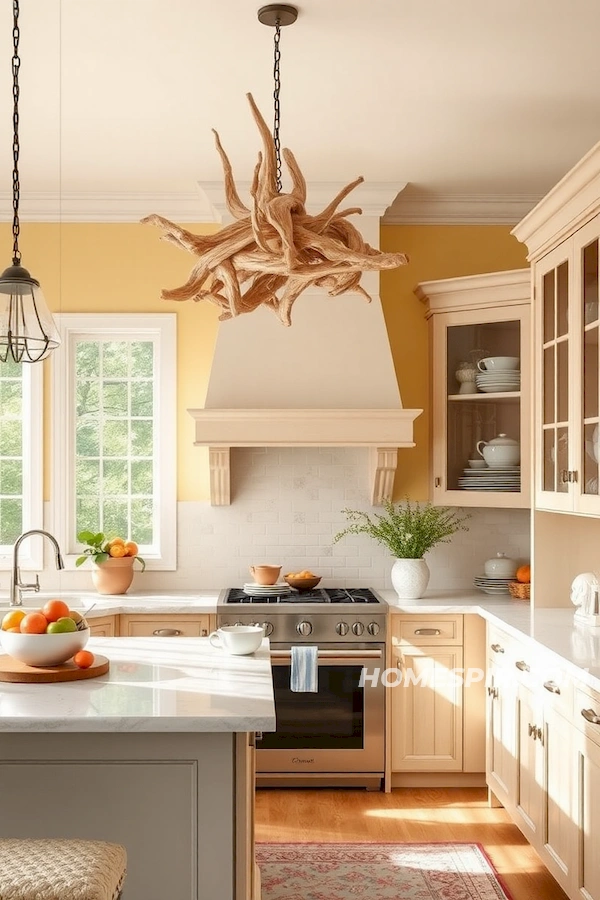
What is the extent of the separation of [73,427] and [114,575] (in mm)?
859

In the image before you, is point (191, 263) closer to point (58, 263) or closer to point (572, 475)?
point (58, 263)

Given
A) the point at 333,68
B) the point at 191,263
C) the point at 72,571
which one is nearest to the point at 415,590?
the point at 72,571

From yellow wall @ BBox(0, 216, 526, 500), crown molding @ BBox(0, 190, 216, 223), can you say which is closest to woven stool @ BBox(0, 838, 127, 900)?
yellow wall @ BBox(0, 216, 526, 500)

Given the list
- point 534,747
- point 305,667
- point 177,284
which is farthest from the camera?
point 177,284

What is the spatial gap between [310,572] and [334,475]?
0.54m

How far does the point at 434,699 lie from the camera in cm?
446

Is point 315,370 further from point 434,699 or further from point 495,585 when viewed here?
point 434,699

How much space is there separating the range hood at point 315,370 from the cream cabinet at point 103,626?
0.94m

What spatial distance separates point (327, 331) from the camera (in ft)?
15.7

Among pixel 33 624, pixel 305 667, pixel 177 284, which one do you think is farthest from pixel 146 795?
pixel 177 284

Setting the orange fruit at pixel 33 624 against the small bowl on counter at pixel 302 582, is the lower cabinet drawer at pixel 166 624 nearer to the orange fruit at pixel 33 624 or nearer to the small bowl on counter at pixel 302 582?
the small bowl on counter at pixel 302 582

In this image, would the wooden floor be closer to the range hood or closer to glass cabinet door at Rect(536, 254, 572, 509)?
glass cabinet door at Rect(536, 254, 572, 509)

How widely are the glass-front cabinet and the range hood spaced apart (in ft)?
2.64

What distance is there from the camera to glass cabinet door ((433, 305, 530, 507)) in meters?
4.67
